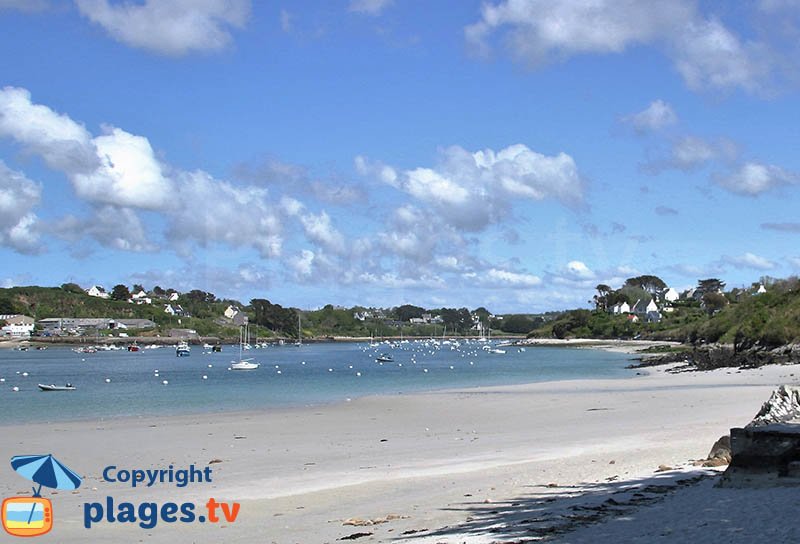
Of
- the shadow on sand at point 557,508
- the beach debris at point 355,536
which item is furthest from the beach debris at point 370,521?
the shadow on sand at point 557,508

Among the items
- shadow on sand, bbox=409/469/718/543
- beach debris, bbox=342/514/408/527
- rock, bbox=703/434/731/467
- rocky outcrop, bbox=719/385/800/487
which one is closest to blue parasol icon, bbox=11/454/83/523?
beach debris, bbox=342/514/408/527

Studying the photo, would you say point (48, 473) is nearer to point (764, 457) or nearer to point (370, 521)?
point (370, 521)

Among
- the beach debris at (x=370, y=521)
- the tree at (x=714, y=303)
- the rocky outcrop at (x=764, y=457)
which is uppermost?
the tree at (x=714, y=303)

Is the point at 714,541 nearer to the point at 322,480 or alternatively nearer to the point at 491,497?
the point at 491,497

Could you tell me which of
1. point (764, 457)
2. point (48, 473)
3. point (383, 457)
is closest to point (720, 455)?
point (764, 457)

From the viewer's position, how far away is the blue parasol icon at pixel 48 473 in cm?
1609

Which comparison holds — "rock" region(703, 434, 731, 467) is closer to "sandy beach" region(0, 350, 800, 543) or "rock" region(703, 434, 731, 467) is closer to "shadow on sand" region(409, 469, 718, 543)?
"sandy beach" region(0, 350, 800, 543)

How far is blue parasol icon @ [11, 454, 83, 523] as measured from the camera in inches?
634

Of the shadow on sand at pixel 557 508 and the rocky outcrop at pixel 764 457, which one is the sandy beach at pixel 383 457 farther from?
the rocky outcrop at pixel 764 457

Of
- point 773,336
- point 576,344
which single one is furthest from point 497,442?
point 576,344

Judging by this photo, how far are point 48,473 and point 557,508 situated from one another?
33.4 ft

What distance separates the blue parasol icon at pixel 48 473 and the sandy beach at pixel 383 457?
1.22ft

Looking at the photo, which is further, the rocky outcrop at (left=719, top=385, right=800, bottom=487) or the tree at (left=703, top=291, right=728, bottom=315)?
the tree at (left=703, top=291, right=728, bottom=315)

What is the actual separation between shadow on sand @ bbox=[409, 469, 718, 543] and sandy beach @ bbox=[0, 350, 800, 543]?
0.07 metres
